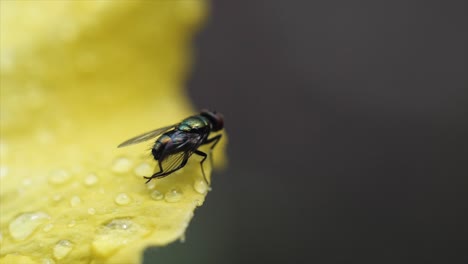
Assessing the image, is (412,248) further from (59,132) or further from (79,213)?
(79,213)

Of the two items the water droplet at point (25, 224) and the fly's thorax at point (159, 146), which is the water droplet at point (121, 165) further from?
the water droplet at point (25, 224)

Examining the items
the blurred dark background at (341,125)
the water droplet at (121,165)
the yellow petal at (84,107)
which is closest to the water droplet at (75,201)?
the yellow petal at (84,107)

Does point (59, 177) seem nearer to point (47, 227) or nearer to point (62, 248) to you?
point (47, 227)

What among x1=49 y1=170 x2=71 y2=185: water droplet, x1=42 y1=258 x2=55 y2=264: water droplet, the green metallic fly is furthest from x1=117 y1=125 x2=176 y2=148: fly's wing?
x1=42 y1=258 x2=55 y2=264: water droplet

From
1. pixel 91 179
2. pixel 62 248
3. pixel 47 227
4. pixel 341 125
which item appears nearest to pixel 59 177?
pixel 91 179

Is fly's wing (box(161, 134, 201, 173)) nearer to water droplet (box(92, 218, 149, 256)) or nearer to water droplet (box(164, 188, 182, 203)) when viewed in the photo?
water droplet (box(164, 188, 182, 203))

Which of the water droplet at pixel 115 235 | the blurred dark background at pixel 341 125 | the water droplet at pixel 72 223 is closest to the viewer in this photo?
the water droplet at pixel 115 235
